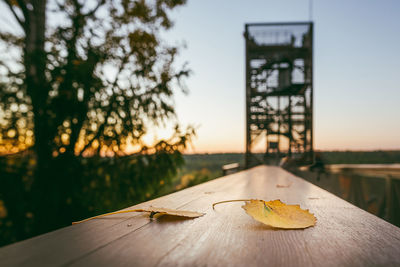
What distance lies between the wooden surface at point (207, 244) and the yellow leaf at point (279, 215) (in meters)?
0.02

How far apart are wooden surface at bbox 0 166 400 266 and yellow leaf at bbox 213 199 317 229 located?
18 millimetres

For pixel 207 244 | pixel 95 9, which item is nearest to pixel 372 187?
pixel 207 244

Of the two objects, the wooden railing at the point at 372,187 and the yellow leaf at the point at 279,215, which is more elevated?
the yellow leaf at the point at 279,215

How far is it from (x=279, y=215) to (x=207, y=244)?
0.22m

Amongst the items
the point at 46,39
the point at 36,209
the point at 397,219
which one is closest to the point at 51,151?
the point at 36,209

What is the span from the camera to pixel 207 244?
40cm

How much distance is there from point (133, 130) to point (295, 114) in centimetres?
627

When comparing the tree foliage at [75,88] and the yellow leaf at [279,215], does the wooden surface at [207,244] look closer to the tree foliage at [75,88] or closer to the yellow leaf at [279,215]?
the yellow leaf at [279,215]

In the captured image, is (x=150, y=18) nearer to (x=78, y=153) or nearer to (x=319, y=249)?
(x=78, y=153)

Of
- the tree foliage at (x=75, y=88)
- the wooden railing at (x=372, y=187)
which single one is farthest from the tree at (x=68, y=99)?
the wooden railing at (x=372, y=187)

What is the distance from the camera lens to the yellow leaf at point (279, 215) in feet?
1.67

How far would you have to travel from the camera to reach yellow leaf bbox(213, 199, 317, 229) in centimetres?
51

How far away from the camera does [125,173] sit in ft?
8.16

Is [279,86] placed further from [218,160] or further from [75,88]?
[75,88]
